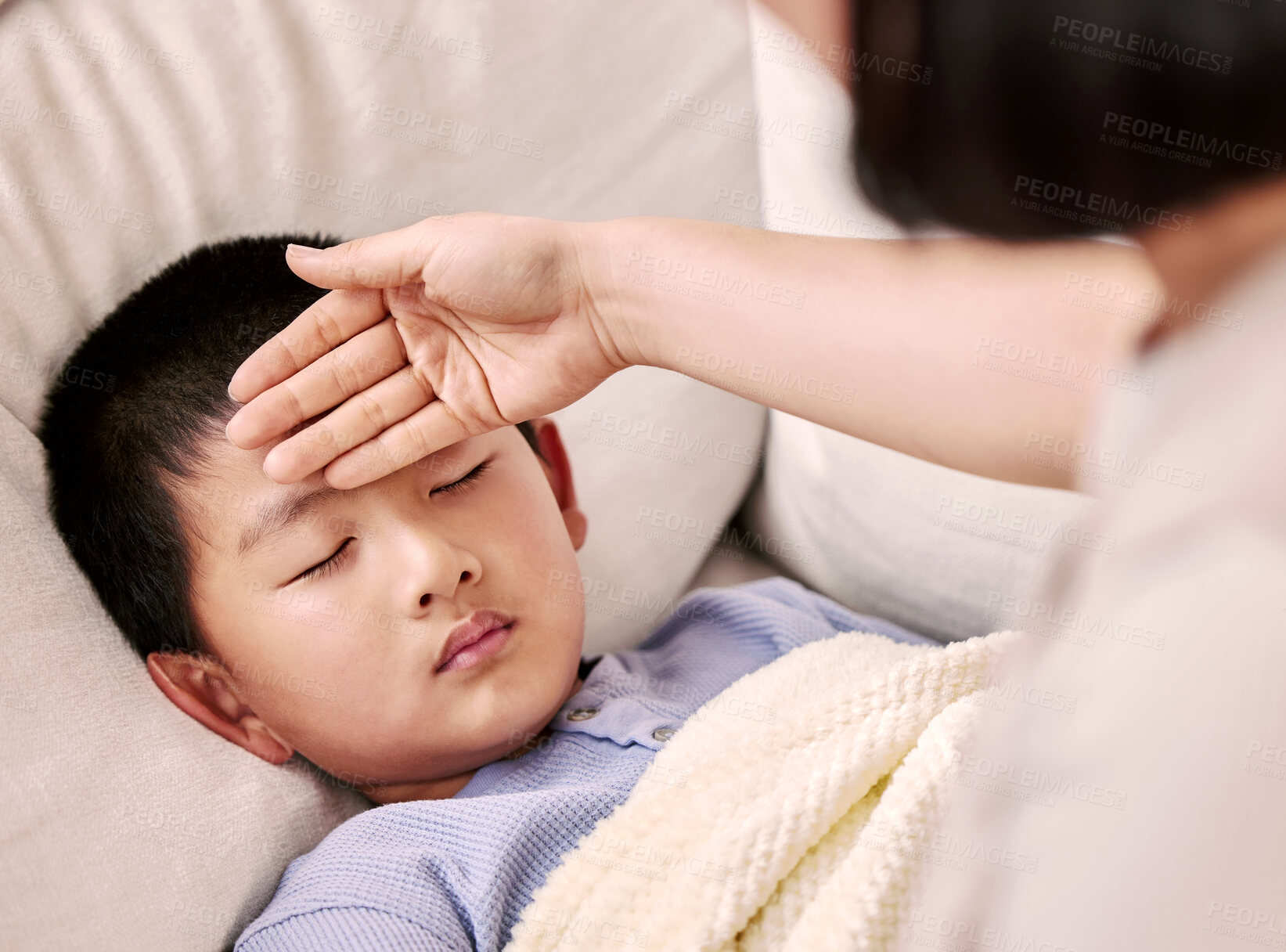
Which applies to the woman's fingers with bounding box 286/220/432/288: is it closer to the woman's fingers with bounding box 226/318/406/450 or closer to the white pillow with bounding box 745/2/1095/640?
the woman's fingers with bounding box 226/318/406/450

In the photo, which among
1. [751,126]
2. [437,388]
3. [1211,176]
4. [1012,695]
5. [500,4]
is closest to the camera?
[1211,176]

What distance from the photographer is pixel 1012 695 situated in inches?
24.3

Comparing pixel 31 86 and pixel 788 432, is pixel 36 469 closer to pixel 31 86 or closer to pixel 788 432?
pixel 31 86

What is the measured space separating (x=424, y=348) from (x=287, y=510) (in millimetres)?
191

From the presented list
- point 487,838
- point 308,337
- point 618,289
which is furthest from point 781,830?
point 308,337

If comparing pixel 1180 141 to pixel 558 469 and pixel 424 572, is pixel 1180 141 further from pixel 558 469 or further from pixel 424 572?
pixel 558 469

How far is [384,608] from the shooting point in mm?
853

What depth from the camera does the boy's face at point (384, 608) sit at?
85cm

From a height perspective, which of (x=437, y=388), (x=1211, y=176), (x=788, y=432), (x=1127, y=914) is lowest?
(x=788, y=432)

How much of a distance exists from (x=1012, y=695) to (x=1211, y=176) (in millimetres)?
322

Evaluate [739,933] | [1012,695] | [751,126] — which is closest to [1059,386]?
[1012,695]

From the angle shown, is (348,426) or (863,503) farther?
(863,503)

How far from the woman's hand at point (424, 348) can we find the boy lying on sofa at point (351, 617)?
0.04m

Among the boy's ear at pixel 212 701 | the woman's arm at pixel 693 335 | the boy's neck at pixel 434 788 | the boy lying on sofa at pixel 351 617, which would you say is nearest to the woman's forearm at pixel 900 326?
the woman's arm at pixel 693 335
